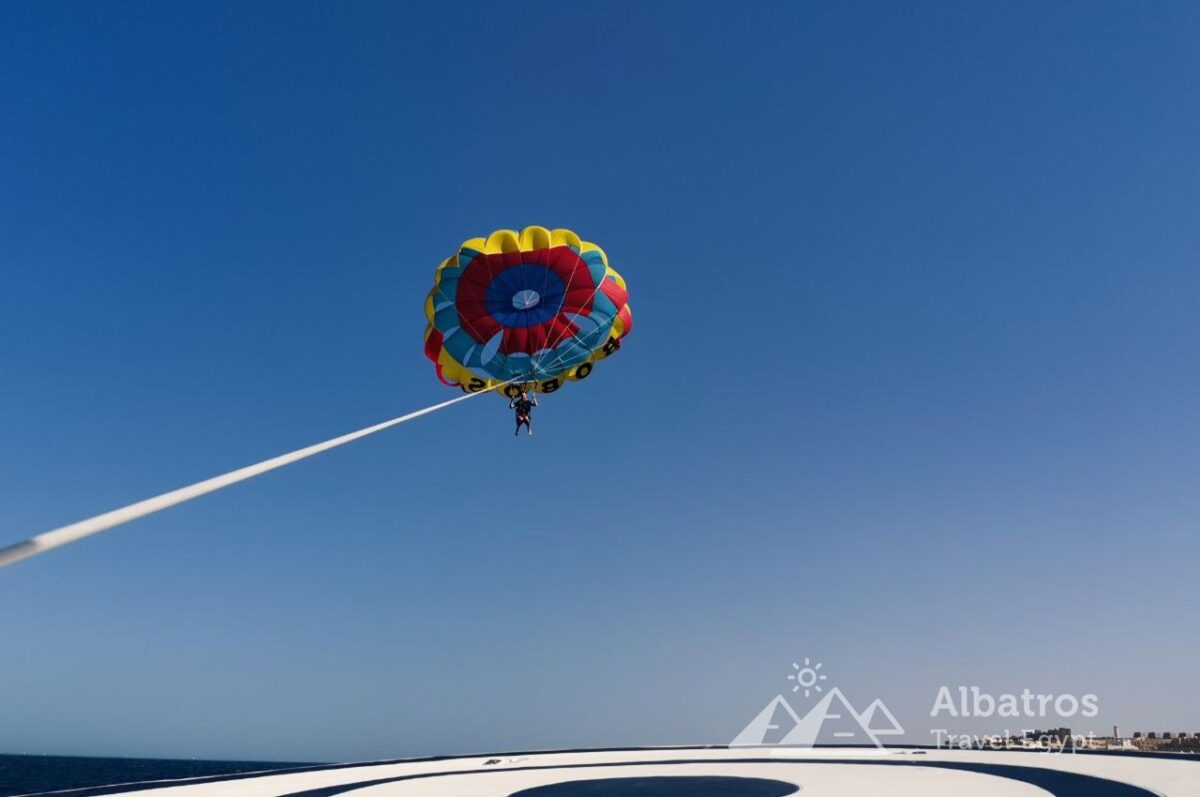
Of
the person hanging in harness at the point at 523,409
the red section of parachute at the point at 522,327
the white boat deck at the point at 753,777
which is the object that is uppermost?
the red section of parachute at the point at 522,327

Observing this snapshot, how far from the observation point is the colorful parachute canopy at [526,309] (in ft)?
77.8

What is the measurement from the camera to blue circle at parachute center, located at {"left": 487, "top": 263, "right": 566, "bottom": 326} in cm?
2381

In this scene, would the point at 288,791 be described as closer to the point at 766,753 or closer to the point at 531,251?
the point at 531,251

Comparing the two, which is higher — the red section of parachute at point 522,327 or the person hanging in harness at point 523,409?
the red section of parachute at point 522,327

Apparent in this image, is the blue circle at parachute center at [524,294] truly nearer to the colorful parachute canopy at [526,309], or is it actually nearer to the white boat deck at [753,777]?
the colorful parachute canopy at [526,309]

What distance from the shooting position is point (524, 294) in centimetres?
2423

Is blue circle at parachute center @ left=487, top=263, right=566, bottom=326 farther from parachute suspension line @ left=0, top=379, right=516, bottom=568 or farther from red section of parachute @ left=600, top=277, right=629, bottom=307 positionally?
parachute suspension line @ left=0, top=379, right=516, bottom=568

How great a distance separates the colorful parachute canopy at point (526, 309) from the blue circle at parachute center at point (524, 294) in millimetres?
33

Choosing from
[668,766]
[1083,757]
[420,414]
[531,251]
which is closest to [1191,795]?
[1083,757]

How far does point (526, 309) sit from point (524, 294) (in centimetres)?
66

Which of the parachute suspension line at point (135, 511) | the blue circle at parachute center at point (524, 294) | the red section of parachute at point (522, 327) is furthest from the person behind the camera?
the blue circle at parachute center at point (524, 294)

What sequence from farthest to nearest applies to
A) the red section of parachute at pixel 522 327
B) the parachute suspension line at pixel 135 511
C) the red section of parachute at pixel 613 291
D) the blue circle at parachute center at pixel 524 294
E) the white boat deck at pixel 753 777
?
the red section of parachute at pixel 613 291 → the blue circle at parachute center at pixel 524 294 → the red section of parachute at pixel 522 327 → the white boat deck at pixel 753 777 → the parachute suspension line at pixel 135 511

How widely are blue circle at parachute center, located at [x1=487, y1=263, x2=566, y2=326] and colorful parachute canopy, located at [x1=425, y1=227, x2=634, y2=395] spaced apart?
1.3 inches

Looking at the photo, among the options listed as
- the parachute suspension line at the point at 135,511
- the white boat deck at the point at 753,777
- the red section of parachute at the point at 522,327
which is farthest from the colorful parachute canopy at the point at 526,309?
the parachute suspension line at the point at 135,511
